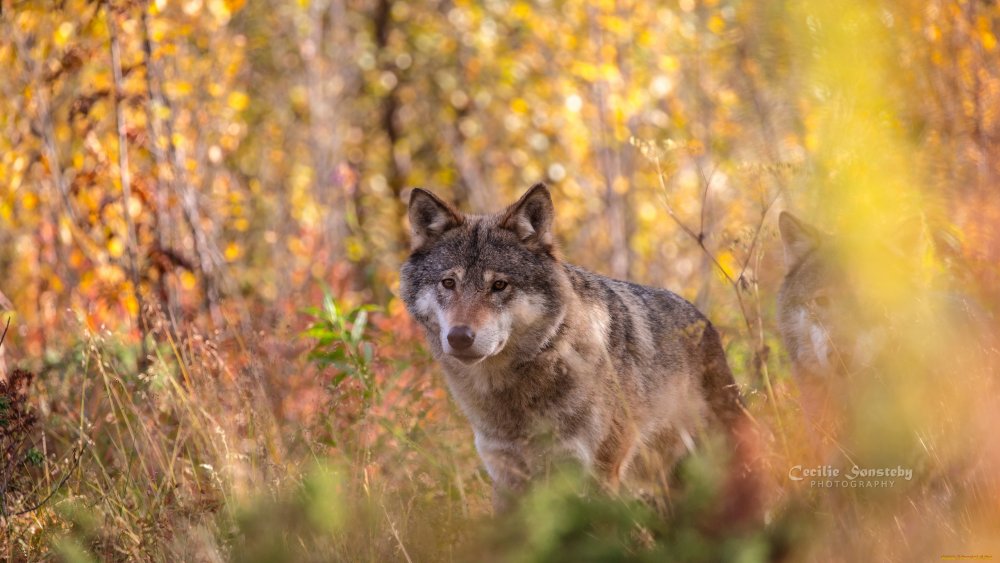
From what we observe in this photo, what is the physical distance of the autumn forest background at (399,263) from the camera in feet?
9.39

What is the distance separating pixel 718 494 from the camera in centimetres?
273

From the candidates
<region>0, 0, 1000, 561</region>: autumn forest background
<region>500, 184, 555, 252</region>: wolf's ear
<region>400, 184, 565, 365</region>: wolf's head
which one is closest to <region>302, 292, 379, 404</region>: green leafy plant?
<region>0, 0, 1000, 561</region>: autumn forest background

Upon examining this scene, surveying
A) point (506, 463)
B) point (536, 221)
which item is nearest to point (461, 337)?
point (506, 463)

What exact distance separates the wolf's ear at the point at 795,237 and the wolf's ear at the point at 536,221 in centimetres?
117

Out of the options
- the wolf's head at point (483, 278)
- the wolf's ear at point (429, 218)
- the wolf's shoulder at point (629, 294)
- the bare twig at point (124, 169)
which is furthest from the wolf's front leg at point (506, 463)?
the bare twig at point (124, 169)

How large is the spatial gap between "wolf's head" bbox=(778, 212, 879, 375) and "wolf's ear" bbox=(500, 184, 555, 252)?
3.86 feet

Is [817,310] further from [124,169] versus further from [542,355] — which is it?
[124,169]

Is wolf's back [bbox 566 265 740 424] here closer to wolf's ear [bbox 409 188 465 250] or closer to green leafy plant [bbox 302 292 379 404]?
wolf's ear [bbox 409 188 465 250]

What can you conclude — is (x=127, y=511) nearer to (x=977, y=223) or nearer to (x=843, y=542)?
(x=843, y=542)

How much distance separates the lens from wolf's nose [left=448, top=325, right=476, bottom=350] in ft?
14.3

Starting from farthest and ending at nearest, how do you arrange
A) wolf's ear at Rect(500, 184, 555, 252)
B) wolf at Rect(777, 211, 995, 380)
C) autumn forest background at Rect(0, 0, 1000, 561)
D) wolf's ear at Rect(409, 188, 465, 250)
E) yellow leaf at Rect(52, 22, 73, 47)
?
yellow leaf at Rect(52, 22, 73, 47)
wolf's ear at Rect(409, 188, 465, 250)
wolf's ear at Rect(500, 184, 555, 252)
wolf at Rect(777, 211, 995, 380)
autumn forest background at Rect(0, 0, 1000, 561)

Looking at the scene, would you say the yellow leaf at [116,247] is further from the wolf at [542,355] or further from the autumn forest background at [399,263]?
the wolf at [542,355]

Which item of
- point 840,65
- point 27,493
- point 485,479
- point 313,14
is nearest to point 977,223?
point 840,65

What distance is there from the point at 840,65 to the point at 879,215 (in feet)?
1.35
